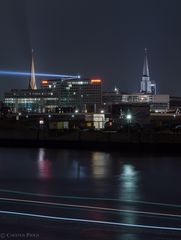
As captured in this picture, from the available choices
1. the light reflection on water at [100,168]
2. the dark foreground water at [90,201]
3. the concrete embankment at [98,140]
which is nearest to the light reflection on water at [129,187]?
the dark foreground water at [90,201]

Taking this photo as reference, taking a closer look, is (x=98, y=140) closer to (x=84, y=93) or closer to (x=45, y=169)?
(x=45, y=169)

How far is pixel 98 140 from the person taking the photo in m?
44.3

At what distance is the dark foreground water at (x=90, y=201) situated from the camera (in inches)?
425

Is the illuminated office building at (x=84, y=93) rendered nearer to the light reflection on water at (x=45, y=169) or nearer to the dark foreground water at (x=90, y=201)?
the light reflection on water at (x=45, y=169)

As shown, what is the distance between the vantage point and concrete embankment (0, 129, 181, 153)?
41.4m

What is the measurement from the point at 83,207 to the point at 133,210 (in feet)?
4.54

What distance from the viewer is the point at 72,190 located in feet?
59.4

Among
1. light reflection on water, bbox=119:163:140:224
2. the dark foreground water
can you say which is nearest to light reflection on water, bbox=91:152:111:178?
the dark foreground water

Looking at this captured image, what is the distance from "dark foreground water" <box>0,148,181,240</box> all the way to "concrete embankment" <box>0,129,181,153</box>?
1288 centimetres

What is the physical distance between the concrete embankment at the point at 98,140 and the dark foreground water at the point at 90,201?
12876 millimetres

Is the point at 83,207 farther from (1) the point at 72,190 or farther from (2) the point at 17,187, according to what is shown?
(2) the point at 17,187

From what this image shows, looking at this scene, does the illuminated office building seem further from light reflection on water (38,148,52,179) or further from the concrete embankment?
light reflection on water (38,148,52,179)

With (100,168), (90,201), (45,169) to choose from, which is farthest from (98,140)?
(90,201)

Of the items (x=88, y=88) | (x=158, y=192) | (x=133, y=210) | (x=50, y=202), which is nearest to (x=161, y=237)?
(x=133, y=210)
